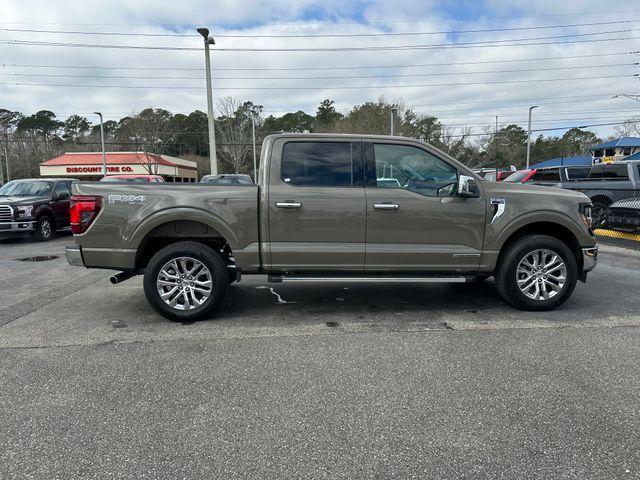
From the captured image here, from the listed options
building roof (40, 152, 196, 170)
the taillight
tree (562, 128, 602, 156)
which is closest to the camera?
the taillight

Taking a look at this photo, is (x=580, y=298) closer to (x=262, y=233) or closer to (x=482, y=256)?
→ (x=482, y=256)

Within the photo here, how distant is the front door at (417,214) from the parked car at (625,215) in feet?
26.3

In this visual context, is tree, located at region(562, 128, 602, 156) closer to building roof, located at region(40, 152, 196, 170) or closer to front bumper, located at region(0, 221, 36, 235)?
building roof, located at region(40, 152, 196, 170)

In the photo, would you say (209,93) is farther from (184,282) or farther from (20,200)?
(184,282)

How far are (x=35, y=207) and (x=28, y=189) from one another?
1310 mm

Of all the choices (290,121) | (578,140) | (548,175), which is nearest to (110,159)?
(290,121)

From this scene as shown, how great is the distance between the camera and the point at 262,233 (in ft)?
16.2

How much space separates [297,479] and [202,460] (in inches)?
23.1

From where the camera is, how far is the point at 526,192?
5.10m

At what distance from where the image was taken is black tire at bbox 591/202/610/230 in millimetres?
12055

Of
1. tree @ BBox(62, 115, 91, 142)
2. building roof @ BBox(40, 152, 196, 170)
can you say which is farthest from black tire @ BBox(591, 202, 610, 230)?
tree @ BBox(62, 115, 91, 142)

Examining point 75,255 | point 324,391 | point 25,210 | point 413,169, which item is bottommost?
point 324,391

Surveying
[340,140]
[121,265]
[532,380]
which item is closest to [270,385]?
[532,380]

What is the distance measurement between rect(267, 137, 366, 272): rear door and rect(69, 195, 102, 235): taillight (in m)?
1.90
